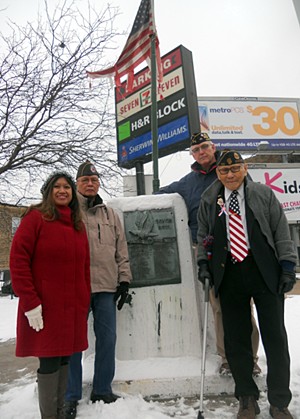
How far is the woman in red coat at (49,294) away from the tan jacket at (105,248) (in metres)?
0.35

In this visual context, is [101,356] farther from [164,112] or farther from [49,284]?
[164,112]

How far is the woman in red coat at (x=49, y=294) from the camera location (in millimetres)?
2174

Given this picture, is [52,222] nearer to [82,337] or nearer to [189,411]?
[82,337]

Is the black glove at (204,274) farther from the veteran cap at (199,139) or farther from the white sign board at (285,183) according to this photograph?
the white sign board at (285,183)

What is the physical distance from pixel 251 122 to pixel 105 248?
1783cm

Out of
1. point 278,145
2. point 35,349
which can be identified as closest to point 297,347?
point 35,349

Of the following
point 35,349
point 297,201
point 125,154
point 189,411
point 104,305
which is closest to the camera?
point 35,349

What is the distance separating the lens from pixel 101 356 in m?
2.79

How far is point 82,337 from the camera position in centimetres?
238

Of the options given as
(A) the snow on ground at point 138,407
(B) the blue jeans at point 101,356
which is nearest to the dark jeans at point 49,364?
(B) the blue jeans at point 101,356

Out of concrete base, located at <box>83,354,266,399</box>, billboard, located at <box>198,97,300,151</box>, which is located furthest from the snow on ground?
billboard, located at <box>198,97,300,151</box>

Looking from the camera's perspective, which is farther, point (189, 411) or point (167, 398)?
point (167, 398)

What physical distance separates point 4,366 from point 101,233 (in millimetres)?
2617

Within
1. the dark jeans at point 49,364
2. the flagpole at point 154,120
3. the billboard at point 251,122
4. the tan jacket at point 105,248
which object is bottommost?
the dark jeans at point 49,364
